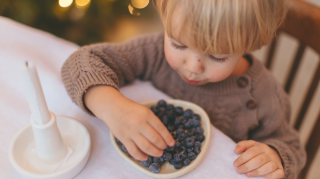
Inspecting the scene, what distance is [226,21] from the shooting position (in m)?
0.47

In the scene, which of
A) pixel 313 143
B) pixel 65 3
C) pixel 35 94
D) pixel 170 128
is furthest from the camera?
pixel 65 3

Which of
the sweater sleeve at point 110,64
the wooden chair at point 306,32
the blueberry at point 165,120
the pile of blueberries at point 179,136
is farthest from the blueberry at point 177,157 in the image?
the wooden chair at point 306,32

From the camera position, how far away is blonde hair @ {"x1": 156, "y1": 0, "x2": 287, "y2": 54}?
Result: 465mm

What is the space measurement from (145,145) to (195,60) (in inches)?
9.3

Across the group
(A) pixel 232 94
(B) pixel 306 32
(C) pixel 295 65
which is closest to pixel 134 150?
(A) pixel 232 94

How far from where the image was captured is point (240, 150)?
0.55 metres

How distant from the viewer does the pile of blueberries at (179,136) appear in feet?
1.62

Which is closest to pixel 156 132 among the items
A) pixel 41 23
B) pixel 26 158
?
pixel 26 158

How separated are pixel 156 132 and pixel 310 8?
60 cm

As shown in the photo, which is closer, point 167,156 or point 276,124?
point 167,156

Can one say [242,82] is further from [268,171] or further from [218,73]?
[268,171]

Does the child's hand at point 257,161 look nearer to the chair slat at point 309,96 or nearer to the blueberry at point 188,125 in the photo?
the blueberry at point 188,125

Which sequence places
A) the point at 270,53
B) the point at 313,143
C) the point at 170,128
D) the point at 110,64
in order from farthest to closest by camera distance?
1. the point at 270,53
2. the point at 313,143
3. the point at 110,64
4. the point at 170,128

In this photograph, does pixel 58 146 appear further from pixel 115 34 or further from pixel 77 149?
pixel 115 34
